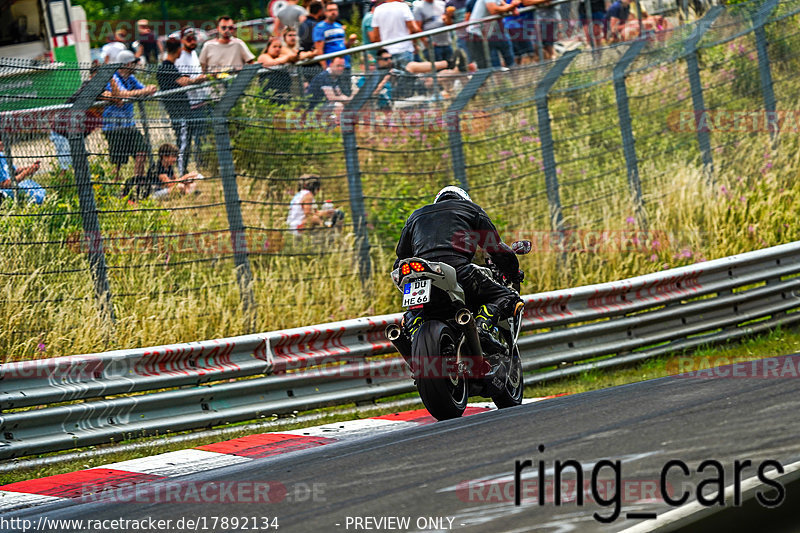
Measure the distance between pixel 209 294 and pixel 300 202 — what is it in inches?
53.8

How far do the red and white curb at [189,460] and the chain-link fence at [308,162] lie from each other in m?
2.06

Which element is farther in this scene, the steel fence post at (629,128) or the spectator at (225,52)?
the spectator at (225,52)

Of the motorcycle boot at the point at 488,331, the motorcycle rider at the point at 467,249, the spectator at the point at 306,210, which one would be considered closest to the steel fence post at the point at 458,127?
the spectator at the point at 306,210

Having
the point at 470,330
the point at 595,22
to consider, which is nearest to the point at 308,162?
the point at 470,330

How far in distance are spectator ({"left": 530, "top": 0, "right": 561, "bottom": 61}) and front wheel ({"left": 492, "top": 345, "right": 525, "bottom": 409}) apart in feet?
25.6

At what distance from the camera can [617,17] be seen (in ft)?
53.1

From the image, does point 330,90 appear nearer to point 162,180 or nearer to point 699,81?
point 162,180

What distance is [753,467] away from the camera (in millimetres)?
3758

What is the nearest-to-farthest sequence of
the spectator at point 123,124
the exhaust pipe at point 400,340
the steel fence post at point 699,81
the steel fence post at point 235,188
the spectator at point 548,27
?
the exhaust pipe at point 400,340 < the spectator at point 123,124 < the steel fence post at point 235,188 < the steel fence post at point 699,81 < the spectator at point 548,27

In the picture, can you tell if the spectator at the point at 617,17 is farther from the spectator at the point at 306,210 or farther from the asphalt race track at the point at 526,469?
the asphalt race track at the point at 526,469

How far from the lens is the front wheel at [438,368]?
7301 mm

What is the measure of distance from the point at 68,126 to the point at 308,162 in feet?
8.17

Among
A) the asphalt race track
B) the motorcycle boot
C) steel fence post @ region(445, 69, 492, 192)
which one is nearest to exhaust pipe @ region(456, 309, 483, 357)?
the motorcycle boot

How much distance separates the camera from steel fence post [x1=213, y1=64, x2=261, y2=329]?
10234 mm
